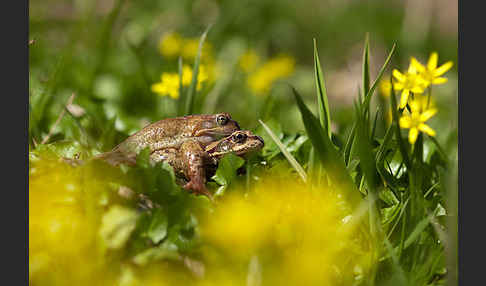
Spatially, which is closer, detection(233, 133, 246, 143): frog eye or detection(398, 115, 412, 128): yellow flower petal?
detection(398, 115, 412, 128): yellow flower petal

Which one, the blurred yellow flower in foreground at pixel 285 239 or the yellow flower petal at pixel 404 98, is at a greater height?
the yellow flower petal at pixel 404 98

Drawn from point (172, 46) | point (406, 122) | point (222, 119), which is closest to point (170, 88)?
point (222, 119)

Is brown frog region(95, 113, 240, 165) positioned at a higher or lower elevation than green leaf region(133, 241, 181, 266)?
higher

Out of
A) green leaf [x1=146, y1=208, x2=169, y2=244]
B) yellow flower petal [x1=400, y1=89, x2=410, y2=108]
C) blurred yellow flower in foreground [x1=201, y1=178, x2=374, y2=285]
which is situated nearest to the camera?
blurred yellow flower in foreground [x1=201, y1=178, x2=374, y2=285]

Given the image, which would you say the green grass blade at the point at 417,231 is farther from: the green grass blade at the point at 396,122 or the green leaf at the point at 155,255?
the green leaf at the point at 155,255

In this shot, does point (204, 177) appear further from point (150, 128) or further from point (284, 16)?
point (284, 16)

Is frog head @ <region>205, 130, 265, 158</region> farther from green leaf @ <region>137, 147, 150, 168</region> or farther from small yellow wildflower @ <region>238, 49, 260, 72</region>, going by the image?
small yellow wildflower @ <region>238, 49, 260, 72</region>

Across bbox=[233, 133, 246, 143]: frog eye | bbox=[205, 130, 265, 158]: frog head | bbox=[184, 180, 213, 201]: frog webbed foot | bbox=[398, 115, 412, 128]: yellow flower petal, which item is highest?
bbox=[398, 115, 412, 128]: yellow flower petal

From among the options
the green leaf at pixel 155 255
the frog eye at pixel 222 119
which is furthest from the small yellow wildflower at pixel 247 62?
the green leaf at pixel 155 255

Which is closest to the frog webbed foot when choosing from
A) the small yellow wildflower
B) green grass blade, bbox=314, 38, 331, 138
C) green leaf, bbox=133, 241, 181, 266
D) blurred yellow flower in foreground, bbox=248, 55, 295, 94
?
green leaf, bbox=133, 241, 181, 266
